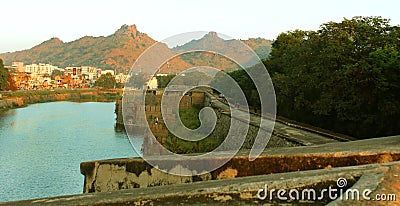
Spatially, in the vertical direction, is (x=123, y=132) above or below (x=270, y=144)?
below

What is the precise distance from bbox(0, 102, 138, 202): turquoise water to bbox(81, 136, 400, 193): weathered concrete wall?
12.0 meters

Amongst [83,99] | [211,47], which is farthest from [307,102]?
[83,99]

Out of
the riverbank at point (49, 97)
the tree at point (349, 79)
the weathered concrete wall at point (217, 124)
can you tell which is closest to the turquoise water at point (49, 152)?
the weathered concrete wall at point (217, 124)

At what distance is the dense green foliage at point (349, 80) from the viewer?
1276 centimetres

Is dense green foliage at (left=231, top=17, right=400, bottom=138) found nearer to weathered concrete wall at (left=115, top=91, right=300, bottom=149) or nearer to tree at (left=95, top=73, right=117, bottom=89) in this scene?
weathered concrete wall at (left=115, top=91, right=300, bottom=149)

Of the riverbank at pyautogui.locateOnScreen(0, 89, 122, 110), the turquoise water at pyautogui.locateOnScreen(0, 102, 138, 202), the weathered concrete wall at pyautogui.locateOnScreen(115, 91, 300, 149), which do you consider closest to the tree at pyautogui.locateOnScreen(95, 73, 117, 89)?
the riverbank at pyautogui.locateOnScreen(0, 89, 122, 110)

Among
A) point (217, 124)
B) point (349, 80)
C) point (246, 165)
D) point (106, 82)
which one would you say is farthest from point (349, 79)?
point (106, 82)

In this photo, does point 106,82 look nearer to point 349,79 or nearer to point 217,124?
point 217,124

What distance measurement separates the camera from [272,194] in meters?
3.89

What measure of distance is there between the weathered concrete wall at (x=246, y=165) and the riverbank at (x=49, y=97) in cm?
6263

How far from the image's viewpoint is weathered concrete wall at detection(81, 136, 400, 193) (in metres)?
5.28

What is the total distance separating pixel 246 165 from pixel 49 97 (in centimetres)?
8956

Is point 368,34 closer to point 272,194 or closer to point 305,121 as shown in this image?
point 305,121

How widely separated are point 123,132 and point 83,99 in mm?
62404
